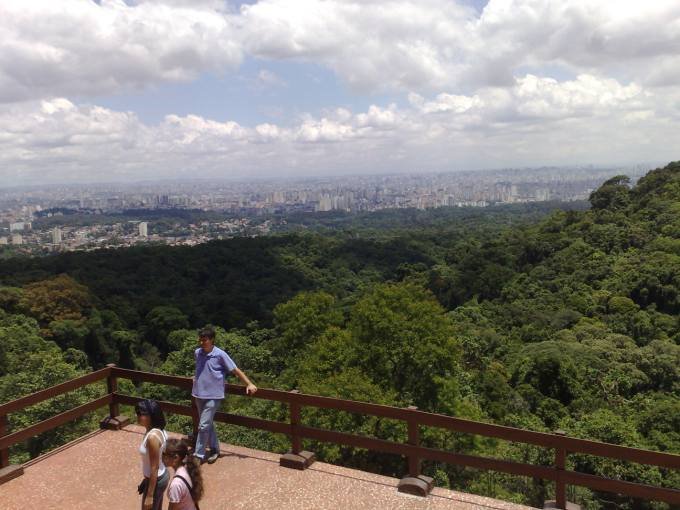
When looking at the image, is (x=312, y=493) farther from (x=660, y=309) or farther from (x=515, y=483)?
(x=660, y=309)

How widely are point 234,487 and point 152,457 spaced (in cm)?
150

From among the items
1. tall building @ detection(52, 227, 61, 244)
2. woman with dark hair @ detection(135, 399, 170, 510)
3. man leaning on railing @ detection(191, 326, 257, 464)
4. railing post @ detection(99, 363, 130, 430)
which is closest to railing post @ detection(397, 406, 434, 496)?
man leaning on railing @ detection(191, 326, 257, 464)

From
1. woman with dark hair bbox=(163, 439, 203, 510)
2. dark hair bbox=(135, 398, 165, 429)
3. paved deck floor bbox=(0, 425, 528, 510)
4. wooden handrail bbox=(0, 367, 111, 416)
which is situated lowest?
paved deck floor bbox=(0, 425, 528, 510)

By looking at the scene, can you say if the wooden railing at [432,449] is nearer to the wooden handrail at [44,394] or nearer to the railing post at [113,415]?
the wooden handrail at [44,394]

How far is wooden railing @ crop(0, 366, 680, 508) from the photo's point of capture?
4211mm

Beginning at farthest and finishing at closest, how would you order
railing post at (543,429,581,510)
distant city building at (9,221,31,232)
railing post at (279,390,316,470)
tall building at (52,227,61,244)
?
distant city building at (9,221,31,232)
tall building at (52,227,61,244)
railing post at (279,390,316,470)
railing post at (543,429,581,510)

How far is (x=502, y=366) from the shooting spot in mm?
32656

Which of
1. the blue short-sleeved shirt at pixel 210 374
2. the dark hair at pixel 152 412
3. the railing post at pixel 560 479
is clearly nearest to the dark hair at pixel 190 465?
the dark hair at pixel 152 412

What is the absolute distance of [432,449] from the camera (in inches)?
193

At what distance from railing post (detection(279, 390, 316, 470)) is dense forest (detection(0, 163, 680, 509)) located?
3308mm

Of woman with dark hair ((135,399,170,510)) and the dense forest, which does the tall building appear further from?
woman with dark hair ((135,399,170,510))

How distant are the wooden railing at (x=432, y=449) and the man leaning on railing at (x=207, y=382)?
40cm

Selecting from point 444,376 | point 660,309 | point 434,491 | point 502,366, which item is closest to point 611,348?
point 502,366

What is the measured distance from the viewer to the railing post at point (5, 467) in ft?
17.4
